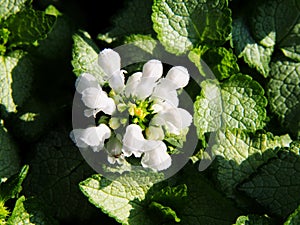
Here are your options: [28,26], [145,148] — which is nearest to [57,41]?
[28,26]

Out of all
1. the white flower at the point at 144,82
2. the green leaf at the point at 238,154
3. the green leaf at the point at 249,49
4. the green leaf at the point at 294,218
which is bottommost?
the green leaf at the point at 294,218

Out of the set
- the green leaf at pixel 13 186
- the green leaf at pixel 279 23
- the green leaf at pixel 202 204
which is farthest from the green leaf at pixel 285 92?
the green leaf at pixel 13 186

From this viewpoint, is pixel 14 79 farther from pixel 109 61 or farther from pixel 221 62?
pixel 221 62

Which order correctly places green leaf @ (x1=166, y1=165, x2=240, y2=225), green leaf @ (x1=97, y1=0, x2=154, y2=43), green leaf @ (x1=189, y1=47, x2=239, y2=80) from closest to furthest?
green leaf @ (x1=166, y1=165, x2=240, y2=225)
green leaf @ (x1=189, y1=47, x2=239, y2=80)
green leaf @ (x1=97, y1=0, x2=154, y2=43)

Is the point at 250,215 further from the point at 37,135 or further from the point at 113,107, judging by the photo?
the point at 37,135

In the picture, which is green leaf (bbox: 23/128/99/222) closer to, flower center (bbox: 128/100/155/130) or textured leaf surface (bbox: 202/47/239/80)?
flower center (bbox: 128/100/155/130)

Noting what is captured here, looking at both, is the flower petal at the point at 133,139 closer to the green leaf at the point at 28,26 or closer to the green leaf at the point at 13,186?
the green leaf at the point at 13,186

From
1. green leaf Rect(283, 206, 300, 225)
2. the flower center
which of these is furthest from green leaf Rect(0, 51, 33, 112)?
green leaf Rect(283, 206, 300, 225)
